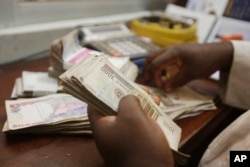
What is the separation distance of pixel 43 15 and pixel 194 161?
60cm

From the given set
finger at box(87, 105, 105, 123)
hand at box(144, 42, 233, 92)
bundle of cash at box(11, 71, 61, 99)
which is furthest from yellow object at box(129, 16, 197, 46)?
finger at box(87, 105, 105, 123)

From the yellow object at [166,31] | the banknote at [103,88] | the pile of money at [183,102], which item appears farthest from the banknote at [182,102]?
the yellow object at [166,31]

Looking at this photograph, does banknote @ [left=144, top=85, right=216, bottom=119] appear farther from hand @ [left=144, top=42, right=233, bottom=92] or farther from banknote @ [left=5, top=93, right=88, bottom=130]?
banknote @ [left=5, top=93, right=88, bottom=130]

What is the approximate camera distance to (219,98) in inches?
28.3

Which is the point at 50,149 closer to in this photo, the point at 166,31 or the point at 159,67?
the point at 159,67

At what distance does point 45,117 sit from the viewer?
1.62 ft

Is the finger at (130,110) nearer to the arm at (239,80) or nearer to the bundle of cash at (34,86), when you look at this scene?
the bundle of cash at (34,86)

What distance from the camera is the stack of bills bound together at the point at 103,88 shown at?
41cm

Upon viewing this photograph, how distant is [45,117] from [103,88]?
0.13 meters

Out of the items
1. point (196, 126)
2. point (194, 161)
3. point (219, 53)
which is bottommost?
point (194, 161)

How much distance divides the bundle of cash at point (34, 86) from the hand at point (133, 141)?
25 centimetres

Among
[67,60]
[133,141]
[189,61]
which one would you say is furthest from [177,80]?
[133,141]

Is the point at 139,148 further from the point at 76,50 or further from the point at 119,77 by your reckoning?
the point at 76,50

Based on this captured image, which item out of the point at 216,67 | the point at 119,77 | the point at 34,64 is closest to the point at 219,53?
the point at 216,67
